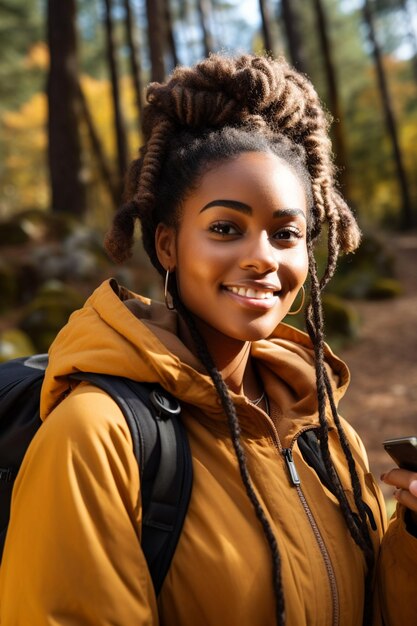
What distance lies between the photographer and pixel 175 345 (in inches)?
73.2

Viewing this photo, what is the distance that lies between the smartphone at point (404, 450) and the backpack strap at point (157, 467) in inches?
23.2

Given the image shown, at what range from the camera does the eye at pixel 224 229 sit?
186 cm

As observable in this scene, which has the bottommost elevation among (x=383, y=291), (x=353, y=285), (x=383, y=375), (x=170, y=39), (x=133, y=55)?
(x=383, y=375)

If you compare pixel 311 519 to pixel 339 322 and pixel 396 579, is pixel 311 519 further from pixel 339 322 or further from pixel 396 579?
pixel 339 322

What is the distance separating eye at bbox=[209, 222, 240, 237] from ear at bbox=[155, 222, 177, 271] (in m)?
0.21

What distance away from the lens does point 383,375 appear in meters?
9.05

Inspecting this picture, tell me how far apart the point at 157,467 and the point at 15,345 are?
656 cm

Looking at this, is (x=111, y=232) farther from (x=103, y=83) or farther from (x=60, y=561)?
(x=103, y=83)

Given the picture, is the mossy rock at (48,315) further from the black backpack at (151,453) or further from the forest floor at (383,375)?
the black backpack at (151,453)

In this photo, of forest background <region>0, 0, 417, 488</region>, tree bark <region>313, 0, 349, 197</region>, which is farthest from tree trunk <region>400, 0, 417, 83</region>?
tree bark <region>313, 0, 349, 197</region>

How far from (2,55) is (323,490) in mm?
18235

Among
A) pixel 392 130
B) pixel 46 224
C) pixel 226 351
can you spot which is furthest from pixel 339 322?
pixel 392 130

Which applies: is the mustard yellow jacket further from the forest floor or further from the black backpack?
the forest floor

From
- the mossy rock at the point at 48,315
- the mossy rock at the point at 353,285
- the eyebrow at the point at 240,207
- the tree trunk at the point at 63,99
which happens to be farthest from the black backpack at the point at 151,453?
the mossy rock at the point at 353,285
